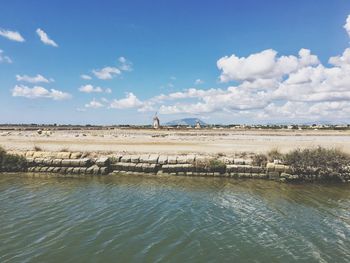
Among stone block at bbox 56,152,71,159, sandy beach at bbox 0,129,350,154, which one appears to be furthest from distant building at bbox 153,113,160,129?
stone block at bbox 56,152,71,159

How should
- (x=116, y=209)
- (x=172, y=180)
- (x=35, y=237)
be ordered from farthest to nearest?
(x=172, y=180) → (x=116, y=209) → (x=35, y=237)

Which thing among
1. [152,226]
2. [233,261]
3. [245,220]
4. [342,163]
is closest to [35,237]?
[152,226]

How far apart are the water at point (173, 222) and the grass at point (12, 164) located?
4.54 metres

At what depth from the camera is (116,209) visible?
→ 12953mm

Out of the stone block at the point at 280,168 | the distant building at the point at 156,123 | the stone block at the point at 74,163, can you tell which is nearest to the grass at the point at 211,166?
the stone block at the point at 280,168

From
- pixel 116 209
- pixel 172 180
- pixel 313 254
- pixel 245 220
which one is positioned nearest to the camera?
pixel 313 254

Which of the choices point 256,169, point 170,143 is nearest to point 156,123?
point 170,143

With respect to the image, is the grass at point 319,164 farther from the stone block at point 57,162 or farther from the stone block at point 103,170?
the stone block at point 57,162

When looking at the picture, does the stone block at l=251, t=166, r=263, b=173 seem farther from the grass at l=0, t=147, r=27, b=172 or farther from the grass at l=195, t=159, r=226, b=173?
the grass at l=0, t=147, r=27, b=172

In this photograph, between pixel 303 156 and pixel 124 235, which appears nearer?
pixel 124 235

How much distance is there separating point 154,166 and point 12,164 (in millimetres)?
8919

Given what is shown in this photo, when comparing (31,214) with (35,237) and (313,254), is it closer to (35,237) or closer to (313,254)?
(35,237)

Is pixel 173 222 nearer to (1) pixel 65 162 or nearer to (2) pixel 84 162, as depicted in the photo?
(2) pixel 84 162

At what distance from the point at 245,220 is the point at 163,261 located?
Answer: 13.8 feet
